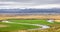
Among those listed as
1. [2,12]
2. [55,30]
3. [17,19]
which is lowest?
[55,30]

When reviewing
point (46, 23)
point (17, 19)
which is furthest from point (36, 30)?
point (17, 19)

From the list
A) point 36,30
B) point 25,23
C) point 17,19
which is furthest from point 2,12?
point 36,30

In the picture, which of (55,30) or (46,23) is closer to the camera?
(55,30)

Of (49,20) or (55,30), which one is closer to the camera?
(55,30)

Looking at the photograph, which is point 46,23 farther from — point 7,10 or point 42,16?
point 7,10

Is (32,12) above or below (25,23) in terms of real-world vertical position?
above

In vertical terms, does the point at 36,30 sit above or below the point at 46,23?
below

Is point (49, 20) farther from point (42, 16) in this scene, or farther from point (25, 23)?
point (25, 23)

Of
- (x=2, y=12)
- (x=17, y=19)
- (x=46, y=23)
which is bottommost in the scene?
(x=46, y=23)

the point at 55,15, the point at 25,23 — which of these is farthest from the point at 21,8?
the point at 55,15
